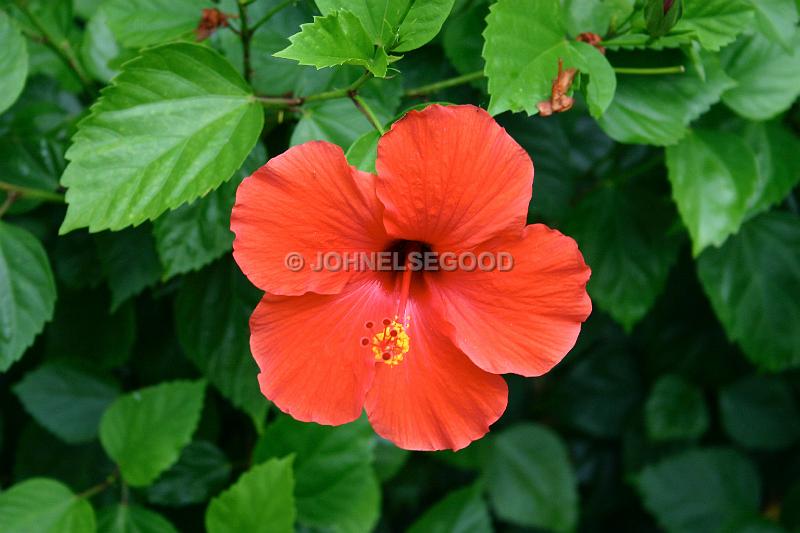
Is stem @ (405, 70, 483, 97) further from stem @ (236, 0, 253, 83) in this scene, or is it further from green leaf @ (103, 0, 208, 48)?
green leaf @ (103, 0, 208, 48)

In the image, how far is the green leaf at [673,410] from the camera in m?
1.89

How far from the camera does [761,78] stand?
48.5 inches

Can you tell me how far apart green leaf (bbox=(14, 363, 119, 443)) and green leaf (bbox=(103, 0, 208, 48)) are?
0.64 m

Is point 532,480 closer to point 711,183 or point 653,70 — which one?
point 711,183

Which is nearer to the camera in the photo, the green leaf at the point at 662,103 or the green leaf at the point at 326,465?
the green leaf at the point at 662,103

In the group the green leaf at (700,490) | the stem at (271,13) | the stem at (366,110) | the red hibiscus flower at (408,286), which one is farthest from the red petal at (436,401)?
the green leaf at (700,490)

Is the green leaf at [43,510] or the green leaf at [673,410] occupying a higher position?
the green leaf at [43,510]

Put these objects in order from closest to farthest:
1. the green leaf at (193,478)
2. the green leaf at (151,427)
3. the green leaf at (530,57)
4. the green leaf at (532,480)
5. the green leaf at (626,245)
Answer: the green leaf at (530,57) → the green leaf at (151,427) → the green leaf at (193,478) → the green leaf at (626,245) → the green leaf at (532,480)

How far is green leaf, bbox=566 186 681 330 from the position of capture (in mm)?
1438

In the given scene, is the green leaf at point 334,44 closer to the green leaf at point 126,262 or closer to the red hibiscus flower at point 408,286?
the red hibiscus flower at point 408,286

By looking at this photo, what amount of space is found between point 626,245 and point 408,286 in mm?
697

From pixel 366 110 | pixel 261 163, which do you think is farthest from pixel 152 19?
pixel 366 110

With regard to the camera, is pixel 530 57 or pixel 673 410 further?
pixel 673 410

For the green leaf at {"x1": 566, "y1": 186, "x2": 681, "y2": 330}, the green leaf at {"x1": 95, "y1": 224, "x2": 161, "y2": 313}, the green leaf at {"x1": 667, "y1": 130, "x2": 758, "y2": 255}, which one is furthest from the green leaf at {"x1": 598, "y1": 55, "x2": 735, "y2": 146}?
the green leaf at {"x1": 95, "y1": 224, "x2": 161, "y2": 313}
